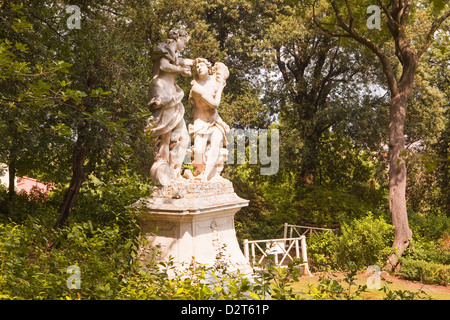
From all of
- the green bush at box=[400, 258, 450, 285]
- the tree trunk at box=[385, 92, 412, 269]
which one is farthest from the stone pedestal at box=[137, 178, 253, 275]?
the tree trunk at box=[385, 92, 412, 269]

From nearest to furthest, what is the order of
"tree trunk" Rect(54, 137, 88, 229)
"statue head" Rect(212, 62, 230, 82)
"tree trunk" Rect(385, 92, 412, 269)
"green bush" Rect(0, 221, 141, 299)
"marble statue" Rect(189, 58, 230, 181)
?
"green bush" Rect(0, 221, 141, 299) → "marble statue" Rect(189, 58, 230, 181) → "statue head" Rect(212, 62, 230, 82) → "tree trunk" Rect(385, 92, 412, 269) → "tree trunk" Rect(54, 137, 88, 229)

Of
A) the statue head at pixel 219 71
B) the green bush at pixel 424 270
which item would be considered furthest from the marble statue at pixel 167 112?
the green bush at pixel 424 270

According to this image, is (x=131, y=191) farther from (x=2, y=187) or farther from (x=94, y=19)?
(x=2, y=187)

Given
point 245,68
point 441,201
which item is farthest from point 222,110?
point 441,201

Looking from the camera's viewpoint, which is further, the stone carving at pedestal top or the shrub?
the shrub

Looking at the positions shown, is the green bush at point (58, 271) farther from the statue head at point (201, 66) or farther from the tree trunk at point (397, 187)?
the tree trunk at point (397, 187)

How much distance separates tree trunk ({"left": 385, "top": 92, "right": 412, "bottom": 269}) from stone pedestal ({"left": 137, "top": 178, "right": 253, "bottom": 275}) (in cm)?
585

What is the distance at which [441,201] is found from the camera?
17438mm

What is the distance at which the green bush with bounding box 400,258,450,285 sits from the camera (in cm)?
992

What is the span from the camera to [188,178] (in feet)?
24.3

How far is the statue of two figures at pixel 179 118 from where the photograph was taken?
702 centimetres

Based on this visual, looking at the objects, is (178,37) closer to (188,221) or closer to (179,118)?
(179,118)

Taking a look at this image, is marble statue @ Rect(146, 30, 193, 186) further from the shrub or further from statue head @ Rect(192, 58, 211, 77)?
the shrub

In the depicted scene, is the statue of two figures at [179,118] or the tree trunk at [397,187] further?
the tree trunk at [397,187]
